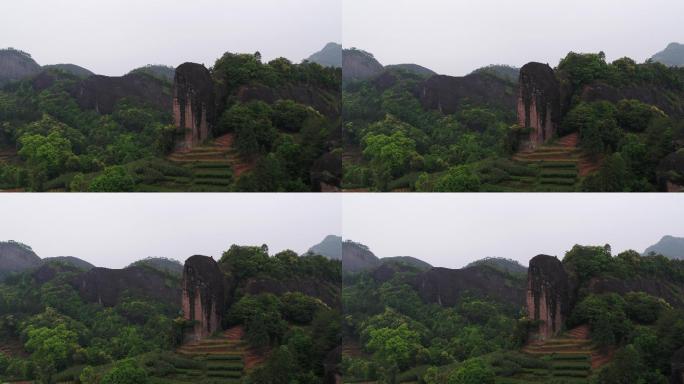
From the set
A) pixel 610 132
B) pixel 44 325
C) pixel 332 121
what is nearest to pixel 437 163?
pixel 332 121

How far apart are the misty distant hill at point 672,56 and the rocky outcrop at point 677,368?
339cm

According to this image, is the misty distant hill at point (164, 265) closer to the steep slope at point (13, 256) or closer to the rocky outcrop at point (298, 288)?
the rocky outcrop at point (298, 288)

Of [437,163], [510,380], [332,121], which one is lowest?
[510,380]

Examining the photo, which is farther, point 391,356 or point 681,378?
point 391,356

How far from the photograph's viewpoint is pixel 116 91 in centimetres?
793

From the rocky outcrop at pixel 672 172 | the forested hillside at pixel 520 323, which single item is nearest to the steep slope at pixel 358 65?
the forested hillside at pixel 520 323

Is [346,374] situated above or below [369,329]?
below

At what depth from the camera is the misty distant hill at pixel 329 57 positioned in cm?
763

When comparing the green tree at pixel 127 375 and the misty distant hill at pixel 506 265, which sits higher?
the misty distant hill at pixel 506 265

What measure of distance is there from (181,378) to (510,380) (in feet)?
13.0

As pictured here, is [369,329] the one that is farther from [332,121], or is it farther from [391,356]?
[332,121]

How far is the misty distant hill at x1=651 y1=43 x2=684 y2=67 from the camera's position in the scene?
7.45 metres

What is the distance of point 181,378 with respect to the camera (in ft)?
24.8

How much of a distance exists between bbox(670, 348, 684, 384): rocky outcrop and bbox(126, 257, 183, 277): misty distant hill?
5933 mm
